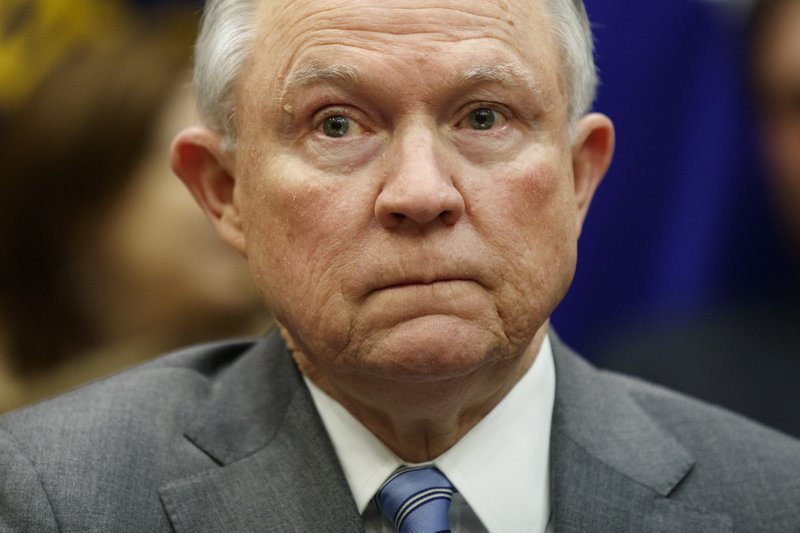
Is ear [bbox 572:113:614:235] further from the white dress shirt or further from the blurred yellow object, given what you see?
the blurred yellow object

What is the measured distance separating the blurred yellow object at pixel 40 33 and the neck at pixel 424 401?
2399 millimetres

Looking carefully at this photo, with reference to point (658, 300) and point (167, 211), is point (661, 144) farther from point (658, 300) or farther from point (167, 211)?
point (167, 211)

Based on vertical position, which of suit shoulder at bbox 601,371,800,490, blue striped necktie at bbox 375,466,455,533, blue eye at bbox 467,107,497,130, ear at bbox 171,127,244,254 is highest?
blue eye at bbox 467,107,497,130

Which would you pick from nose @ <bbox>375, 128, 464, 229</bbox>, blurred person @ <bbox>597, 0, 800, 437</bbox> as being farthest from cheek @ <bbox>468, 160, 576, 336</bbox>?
blurred person @ <bbox>597, 0, 800, 437</bbox>

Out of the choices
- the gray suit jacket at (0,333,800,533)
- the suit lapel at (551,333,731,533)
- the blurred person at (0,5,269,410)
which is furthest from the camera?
the blurred person at (0,5,269,410)

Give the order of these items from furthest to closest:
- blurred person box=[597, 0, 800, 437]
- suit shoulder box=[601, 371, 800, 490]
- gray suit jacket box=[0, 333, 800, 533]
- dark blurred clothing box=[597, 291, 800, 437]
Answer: dark blurred clothing box=[597, 291, 800, 437] → blurred person box=[597, 0, 800, 437] → suit shoulder box=[601, 371, 800, 490] → gray suit jacket box=[0, 333, 800, 533]

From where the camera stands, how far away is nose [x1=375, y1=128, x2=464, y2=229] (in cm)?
255

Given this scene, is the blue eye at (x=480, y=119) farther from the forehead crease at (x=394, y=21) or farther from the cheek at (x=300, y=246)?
the cheek at (x=300, y=246)

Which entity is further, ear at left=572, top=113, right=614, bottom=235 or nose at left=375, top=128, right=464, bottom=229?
ear at left=572, top=113, right=614, bottom=235

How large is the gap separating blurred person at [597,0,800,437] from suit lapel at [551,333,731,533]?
4.82ft

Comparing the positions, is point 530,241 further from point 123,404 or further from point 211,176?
point 123,404

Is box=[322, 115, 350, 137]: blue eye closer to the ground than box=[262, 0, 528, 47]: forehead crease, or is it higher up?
closer to the ground

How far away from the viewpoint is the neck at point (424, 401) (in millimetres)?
2773

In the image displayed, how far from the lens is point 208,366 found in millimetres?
3281
